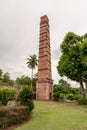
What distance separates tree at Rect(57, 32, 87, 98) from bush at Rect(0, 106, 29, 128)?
49.3 feet

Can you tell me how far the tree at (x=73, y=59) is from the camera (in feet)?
83.6

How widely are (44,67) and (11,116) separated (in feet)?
71.3

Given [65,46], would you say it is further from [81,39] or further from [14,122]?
[14,122]

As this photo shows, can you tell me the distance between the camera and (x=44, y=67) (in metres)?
32.5

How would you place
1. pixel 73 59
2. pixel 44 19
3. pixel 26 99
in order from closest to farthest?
pixel 26 99 < pixel 73 59 < pixel 44 19

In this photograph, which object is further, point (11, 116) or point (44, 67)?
point (44, 67)

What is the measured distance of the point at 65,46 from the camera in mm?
27891

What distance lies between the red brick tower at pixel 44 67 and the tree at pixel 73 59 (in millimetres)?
4231

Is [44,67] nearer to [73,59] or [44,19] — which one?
[73,59]

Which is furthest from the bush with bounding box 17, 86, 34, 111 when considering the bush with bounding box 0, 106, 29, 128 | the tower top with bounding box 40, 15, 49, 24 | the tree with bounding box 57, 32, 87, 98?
the tower top with bounding box 40, 15, 49, 24

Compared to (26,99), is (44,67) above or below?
above

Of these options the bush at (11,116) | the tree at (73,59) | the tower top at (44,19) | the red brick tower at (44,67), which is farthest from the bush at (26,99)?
the tower top at (44,19)

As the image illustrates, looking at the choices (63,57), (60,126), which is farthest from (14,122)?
(63,57)

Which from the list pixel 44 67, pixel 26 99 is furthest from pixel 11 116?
pixel 44 67
